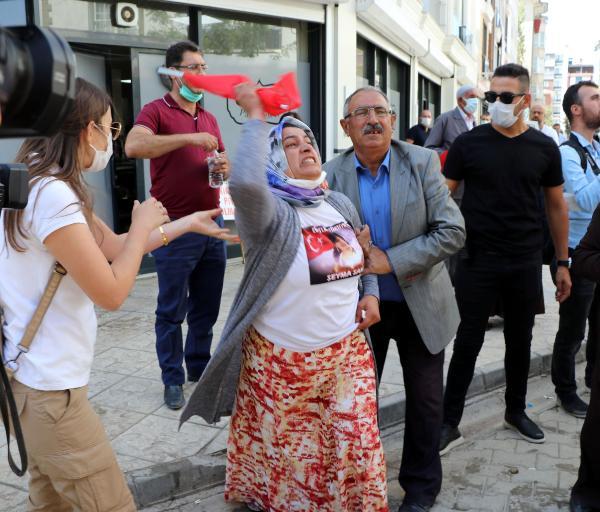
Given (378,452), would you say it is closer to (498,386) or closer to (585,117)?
(498,386)

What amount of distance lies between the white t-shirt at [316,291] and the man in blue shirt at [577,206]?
2245 millimetres

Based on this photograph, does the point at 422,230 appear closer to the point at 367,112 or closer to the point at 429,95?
the point at 367,112

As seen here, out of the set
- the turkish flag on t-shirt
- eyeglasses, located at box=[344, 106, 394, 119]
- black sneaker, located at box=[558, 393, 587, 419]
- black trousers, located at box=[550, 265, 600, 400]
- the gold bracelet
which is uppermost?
eyeglasses, located at box=[344, 106, 394, 119]

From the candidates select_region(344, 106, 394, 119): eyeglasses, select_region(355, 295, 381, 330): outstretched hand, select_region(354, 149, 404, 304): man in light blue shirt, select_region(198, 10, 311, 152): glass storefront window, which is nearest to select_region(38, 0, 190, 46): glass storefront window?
select_region(198, 10, 311, 152): glass storefront window

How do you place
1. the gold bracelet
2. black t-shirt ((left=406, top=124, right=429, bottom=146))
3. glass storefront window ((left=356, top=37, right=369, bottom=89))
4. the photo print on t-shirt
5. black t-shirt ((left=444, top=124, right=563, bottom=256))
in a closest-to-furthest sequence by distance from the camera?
1. the gold bracelet
2. the photo print on t-shirt
3. black t-shirt ((left=444, top=124, right=563, bottom=256))
4. black t-shirt ((left=406, top=124, right=429, bottom=146))
5. glass storefront window ((left=356, top=37, right=369, bottom=89))

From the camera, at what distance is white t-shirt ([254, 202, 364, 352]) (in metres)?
2.59

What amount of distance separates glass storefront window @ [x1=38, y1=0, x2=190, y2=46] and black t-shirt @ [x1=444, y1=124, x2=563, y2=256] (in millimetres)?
5007

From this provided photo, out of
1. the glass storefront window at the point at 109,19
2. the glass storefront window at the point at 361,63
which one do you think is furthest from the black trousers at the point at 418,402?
the glass storefront window at the point at 361,63

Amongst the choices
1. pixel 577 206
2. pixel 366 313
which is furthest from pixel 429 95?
pixel 366 313

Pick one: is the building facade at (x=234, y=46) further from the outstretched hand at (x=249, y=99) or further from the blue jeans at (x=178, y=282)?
the outstretched hand at (x=249, y=99)

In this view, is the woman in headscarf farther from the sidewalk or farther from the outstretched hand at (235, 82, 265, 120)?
the sidewalk

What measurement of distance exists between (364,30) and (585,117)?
6868mm

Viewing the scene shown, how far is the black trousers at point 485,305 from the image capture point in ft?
12.1

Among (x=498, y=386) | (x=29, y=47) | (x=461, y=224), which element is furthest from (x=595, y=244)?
(x=29, y=47)
